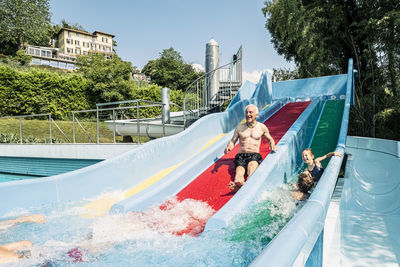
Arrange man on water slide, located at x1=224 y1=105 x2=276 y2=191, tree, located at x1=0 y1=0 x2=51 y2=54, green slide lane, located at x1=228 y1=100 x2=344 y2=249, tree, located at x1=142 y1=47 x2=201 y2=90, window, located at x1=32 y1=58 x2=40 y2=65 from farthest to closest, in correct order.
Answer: window, located at x1=32 y1=58 x2=40 y2=65 < tree, located at x1=142 y1=47 x2=201 y2=90 < tree, located at x1=0 y1=0 x2=51 y2=54 < man on water slide, located at x1=224 y1=105 x2=276 y2=191 < green slide lane, located at x1=228 y1=100 x2=344 y2=249

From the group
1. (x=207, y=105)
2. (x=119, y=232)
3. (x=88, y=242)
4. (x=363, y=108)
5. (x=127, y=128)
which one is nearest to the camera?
(x=88, y=242)

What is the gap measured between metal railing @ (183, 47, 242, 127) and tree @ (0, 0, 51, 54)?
39.2 meters

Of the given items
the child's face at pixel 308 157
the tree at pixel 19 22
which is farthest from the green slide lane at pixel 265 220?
the tree at pixel 19 22

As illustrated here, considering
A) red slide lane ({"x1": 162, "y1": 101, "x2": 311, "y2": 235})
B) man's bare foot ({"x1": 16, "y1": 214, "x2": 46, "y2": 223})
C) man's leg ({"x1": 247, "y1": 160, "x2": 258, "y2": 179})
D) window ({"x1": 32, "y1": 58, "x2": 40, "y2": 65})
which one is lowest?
man's bare foot ({"x1": 16, "y1": 214, "x2": 46, "y2": 223})

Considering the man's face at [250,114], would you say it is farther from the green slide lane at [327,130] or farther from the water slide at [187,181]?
the green slide lane at [327,130]

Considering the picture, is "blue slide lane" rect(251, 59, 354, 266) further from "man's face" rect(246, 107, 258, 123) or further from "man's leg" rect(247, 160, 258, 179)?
"man's face" rect(246, 107, 258, 123)

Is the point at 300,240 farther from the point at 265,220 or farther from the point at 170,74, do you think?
the point at 170,74

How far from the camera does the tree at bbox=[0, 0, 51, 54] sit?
121 ft

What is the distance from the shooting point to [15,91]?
17125 millimetres

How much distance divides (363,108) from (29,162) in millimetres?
13473

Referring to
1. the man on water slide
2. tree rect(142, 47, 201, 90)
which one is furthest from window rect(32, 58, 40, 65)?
the man on water slide

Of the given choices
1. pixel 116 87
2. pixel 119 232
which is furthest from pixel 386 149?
pixel 116 87

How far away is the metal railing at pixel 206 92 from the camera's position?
8516mm

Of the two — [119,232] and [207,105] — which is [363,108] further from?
[119,232]
